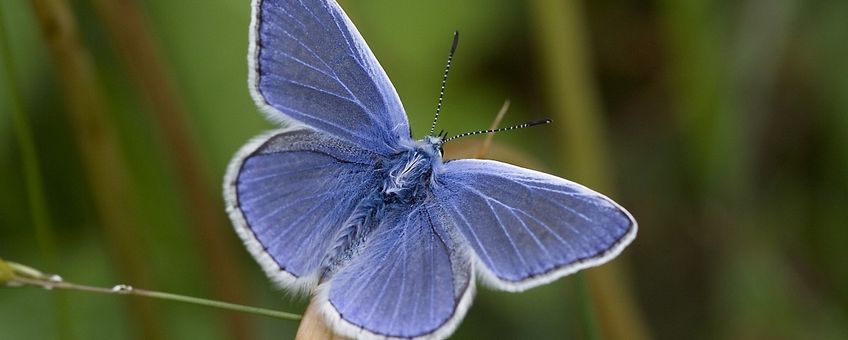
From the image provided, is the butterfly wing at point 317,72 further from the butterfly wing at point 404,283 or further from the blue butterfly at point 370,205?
the butterfly wing at point 404,283

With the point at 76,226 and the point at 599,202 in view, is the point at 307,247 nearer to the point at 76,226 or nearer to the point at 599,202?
the point at 599,202

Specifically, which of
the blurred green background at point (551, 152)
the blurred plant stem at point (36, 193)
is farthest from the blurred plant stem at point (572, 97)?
the blurred plant stem at point (36, 193)

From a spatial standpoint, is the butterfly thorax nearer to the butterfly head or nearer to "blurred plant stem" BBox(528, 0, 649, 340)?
the butterfly head

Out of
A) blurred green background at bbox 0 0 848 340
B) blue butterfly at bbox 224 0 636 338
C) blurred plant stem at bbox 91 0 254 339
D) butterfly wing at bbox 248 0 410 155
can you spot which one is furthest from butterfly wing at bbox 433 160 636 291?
blurred plant stem at bbox 91 0 254 339

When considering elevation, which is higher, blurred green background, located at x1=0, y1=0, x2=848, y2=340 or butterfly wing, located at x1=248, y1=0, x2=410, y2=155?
butterfly wing, located at x1=248, y1=0, x2=410, y2=155

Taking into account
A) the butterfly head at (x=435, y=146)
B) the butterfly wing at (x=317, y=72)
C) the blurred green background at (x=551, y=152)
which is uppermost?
the butterfly wing at (x=317, y=72)

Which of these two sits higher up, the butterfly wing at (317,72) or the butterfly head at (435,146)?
the butterfly wing at (317,72)

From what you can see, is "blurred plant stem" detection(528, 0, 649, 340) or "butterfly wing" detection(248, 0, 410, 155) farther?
→ "blurred plant stem" detection(528, 0, 649, 340)
